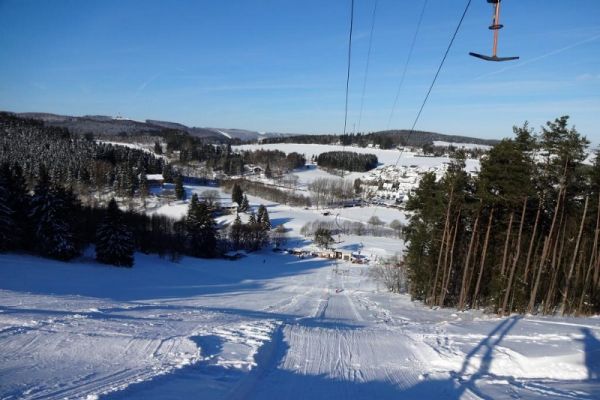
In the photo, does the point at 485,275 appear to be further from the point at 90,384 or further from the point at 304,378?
the point at 90,384

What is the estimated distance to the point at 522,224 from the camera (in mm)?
19453

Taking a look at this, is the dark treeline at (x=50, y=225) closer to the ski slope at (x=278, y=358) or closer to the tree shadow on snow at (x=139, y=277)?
the tree shadow on snow at (x=139, y=277)

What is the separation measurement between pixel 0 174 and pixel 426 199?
3902 cm

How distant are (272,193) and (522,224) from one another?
4247 inches

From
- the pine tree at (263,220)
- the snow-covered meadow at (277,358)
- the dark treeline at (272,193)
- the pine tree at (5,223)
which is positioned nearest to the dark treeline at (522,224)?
the snow-covered meadow at (277,358)

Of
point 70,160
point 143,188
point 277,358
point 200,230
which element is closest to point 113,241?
point 200,230

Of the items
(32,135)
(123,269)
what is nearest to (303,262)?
(123,269)

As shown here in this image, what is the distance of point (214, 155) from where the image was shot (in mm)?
179625

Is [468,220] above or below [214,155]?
below

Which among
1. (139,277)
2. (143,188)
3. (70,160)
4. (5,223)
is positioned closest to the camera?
(5,223)

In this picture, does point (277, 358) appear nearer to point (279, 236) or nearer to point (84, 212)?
point (84, 212)

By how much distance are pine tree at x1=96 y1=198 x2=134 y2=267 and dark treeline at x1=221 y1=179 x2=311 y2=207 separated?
72361 millimetres

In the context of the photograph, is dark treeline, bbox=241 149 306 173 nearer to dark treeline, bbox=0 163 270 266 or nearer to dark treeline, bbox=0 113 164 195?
Answer: dark treeline, bbox=0 113 164 195

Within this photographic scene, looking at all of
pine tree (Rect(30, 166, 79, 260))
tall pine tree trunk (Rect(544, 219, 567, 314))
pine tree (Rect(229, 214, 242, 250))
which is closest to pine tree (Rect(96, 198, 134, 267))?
pine tree (Rect(30, 166, 79, 260))
